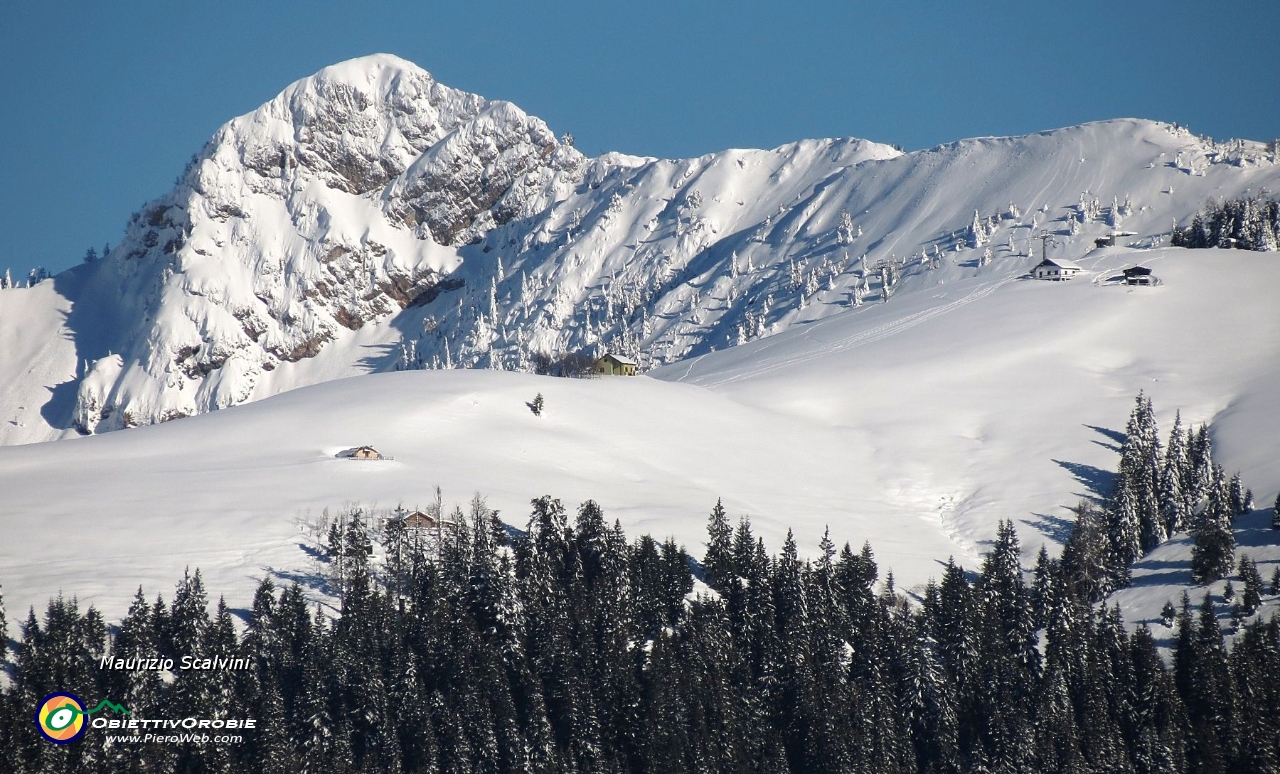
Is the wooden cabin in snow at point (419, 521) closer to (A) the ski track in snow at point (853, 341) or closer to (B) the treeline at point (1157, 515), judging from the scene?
(B) the treeline at point (1157, 515)

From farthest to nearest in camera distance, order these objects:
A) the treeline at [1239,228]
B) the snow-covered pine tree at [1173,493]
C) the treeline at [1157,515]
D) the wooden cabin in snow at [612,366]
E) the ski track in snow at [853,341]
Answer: the treeline at [1239,228], the ski track in snow at [853,341], the wooden cabin in snow at [612,366], the snow-covered pine tree at [1173,493], the treeline at [1157,515]

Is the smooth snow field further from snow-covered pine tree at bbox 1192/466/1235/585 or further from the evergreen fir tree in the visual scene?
the evergreen fir tree

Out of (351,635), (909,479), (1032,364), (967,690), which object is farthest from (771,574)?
(1032,364)

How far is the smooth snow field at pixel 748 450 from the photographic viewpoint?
87.7 metres

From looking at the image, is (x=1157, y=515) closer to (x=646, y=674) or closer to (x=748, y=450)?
(x=748, y=450)

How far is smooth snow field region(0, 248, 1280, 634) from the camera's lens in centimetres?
8769

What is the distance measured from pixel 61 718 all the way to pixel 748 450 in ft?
216

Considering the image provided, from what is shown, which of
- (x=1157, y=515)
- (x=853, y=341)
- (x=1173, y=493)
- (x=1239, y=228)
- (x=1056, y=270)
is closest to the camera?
(x=1157, y=515)

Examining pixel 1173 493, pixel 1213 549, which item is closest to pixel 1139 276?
pixel 1173 493

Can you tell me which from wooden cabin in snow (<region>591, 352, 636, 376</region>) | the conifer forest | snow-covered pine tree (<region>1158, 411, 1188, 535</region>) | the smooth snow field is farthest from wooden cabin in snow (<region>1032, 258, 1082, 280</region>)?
the conifer forest

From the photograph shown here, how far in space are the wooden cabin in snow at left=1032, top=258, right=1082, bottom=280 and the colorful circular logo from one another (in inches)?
5551

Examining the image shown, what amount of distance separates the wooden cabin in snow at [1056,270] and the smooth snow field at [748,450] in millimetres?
15232

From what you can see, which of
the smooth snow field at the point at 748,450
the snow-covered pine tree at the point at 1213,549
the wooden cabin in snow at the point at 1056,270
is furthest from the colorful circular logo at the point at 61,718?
the wooden cabin in snow at the point at 1056,270

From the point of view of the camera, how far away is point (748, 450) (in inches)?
4690
